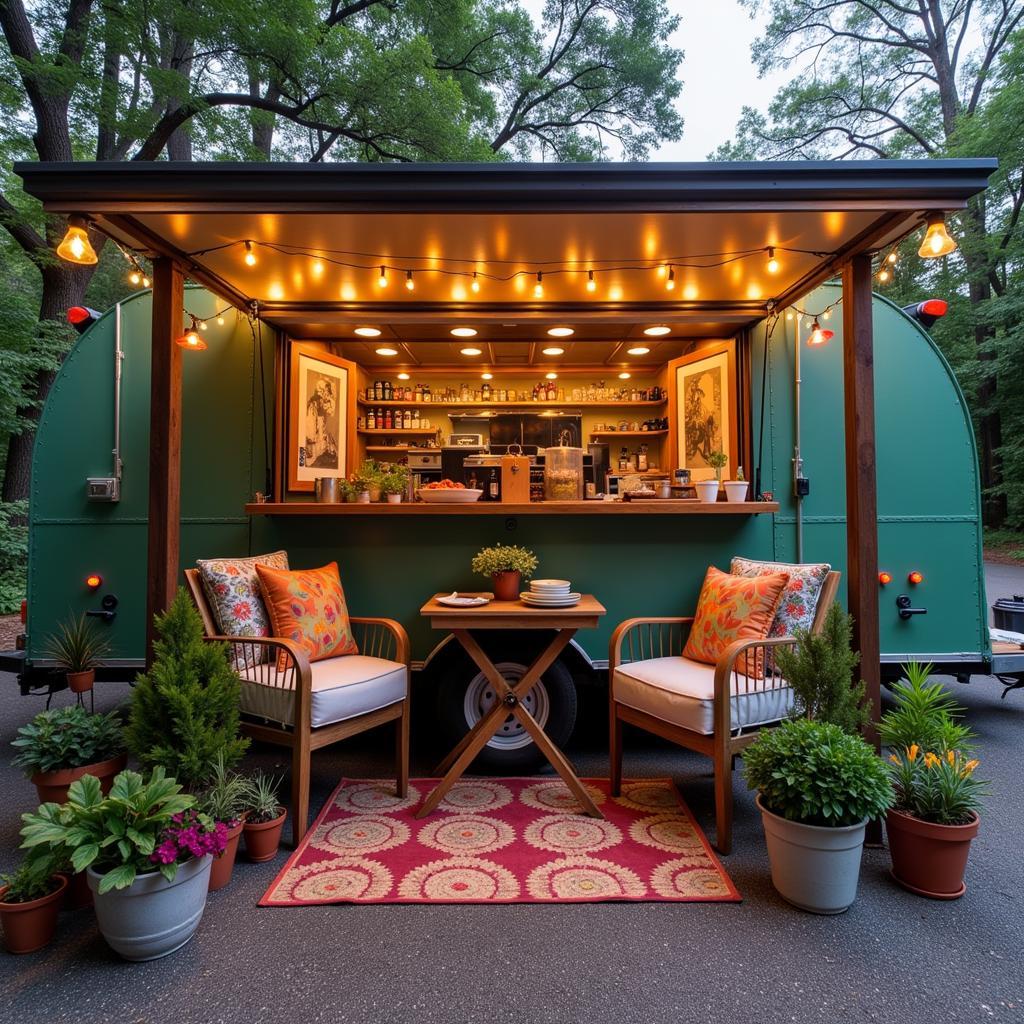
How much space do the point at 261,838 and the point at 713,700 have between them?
73.2 inches

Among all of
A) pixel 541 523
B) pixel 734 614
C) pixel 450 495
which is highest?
pixel 450 495

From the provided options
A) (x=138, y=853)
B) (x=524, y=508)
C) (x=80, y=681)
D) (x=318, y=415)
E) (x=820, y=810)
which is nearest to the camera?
(x=138, y=853)

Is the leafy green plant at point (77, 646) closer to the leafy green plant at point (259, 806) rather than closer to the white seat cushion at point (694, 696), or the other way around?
the leafy green plant at point (259, 806)

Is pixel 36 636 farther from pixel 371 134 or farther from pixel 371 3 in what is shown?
pixel 371 3

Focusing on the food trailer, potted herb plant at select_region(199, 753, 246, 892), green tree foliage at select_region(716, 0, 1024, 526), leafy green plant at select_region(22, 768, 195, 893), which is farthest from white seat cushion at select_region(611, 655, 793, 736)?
green tree foliage at select_region(716, 0, 1024, 526)

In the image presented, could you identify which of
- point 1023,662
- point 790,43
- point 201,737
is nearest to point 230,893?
point 201,737

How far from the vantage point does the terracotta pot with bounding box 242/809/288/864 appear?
2.17 meters

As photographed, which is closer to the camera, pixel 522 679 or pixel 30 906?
pixel 30 906

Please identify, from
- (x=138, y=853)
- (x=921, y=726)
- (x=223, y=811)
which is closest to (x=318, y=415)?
(x=223, y=811)

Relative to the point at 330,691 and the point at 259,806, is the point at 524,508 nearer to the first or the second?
the point at 330,691

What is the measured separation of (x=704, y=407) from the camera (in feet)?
13.8

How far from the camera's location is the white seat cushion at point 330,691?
234 centimetres

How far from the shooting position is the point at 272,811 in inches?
88.6

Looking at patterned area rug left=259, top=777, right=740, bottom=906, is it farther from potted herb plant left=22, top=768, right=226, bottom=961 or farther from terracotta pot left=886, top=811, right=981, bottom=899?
terracotta pot left=886, top=811, right=981, bottom=899
